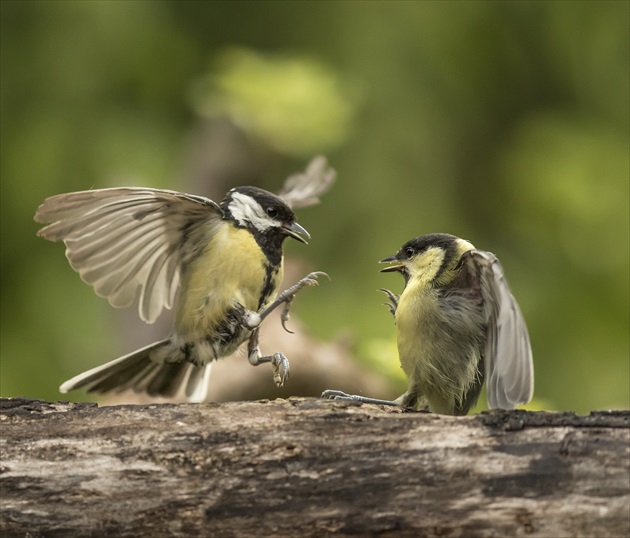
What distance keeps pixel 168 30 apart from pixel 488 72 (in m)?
2.73

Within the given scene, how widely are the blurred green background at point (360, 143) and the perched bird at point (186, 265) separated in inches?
101

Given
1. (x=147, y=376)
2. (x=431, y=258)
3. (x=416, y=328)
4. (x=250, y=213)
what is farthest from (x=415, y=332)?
(x=147, y=376)

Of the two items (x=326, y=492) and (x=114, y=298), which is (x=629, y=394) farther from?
(x=326, y=492)

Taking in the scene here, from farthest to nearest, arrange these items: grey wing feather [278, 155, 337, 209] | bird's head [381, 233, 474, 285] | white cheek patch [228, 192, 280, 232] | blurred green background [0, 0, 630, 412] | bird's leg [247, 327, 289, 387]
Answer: blurred green background [0, 0, 630, 412] < grey wing feather [278, 155, 337, 209] < white cheek patch [228, 192, 280, 232] < bird's leg [247, 327, 289, 387] < bird's head [381, 233, 474, 285]

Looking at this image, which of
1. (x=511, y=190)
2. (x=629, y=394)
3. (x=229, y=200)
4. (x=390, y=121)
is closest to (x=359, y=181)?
(x=390, y=121)

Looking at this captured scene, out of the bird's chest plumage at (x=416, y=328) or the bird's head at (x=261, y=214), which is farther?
the bird's head at (x=261, y=214)

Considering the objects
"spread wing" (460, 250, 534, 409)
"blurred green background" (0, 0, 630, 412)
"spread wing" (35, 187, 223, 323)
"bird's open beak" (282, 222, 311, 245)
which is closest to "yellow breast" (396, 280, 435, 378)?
"spread wing" (460, 250, 534, 409)

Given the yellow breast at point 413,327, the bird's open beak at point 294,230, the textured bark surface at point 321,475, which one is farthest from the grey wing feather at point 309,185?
the textured bark surface at point 321,475

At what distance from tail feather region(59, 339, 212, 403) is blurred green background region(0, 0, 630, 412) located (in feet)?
7.59

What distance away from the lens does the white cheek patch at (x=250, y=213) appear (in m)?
4.39

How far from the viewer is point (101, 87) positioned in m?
8.05

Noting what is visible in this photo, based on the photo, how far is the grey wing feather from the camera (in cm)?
515

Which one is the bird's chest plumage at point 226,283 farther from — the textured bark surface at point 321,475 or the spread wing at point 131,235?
the textured bark surface at point 321,475

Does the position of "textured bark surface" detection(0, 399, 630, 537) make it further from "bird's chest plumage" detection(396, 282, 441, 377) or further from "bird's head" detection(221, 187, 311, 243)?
"bird's head" detection(221, 187, 311, 243)
